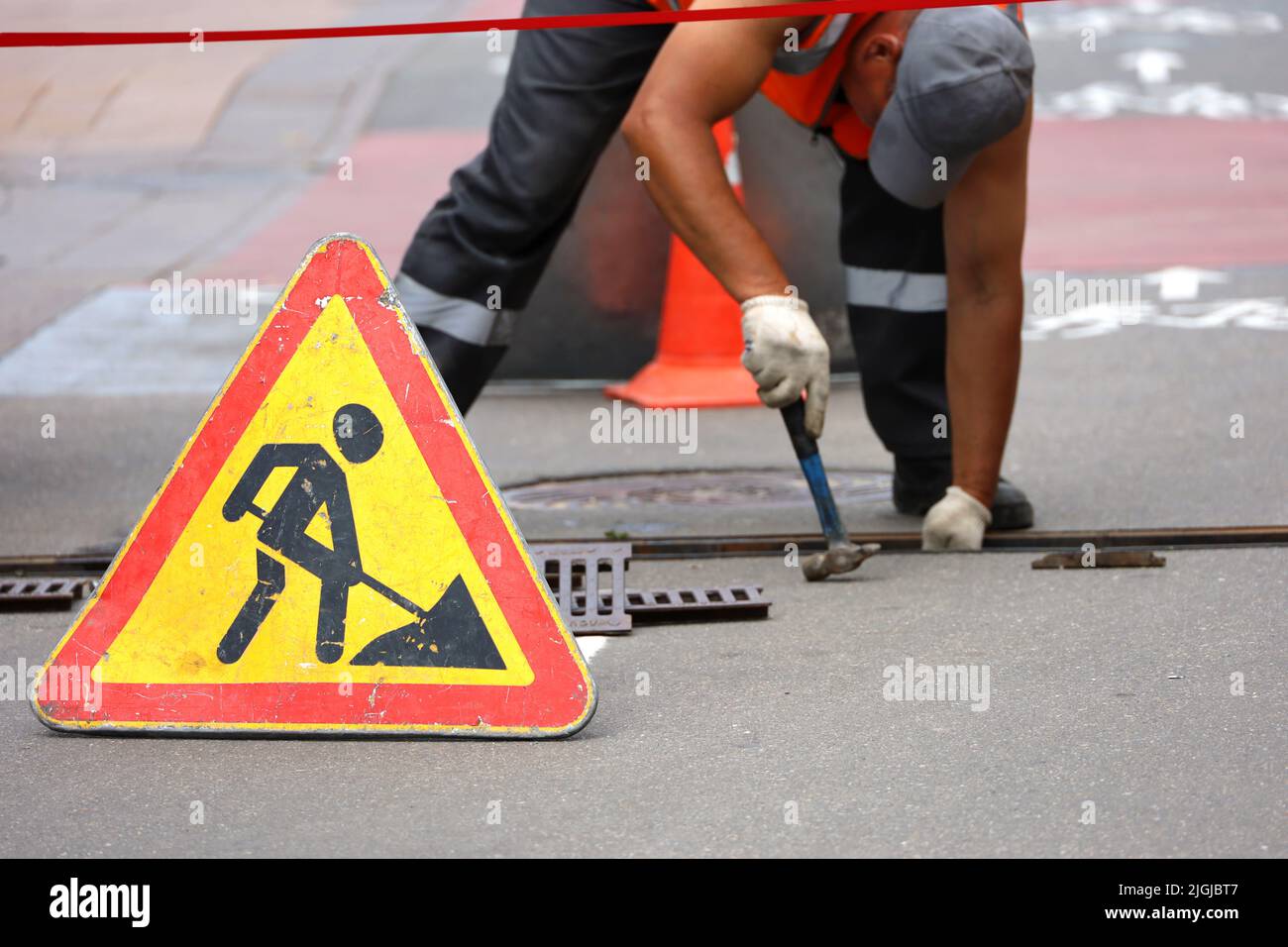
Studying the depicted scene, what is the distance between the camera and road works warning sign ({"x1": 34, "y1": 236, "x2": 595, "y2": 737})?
3264 mm

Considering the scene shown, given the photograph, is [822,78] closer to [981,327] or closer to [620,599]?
[981,327]

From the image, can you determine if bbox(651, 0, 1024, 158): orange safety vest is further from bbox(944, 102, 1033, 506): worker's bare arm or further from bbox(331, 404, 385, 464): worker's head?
bbox(331, 404, 385, 464): worker's head

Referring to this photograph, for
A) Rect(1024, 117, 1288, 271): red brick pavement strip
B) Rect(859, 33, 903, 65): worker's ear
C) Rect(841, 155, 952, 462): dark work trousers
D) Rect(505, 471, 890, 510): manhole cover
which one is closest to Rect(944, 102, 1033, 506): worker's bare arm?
Rect(841, 155, 952, 462): dark work trousers

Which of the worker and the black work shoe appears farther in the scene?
the black work shoe

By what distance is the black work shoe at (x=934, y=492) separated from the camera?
502 centimetres

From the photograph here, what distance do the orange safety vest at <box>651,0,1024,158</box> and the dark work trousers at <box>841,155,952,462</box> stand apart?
158 mm

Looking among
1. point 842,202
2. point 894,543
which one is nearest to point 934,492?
point 894,543

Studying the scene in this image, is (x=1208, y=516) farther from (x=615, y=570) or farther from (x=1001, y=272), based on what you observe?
(x=615, y=570)

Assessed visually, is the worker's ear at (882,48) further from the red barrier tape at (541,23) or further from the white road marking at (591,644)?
the white road marking at (591,644)

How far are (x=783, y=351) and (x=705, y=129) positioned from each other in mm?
508

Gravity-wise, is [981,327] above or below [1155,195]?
below

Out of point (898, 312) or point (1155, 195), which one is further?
point (1155, 195)

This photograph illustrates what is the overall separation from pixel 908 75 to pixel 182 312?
570 cm

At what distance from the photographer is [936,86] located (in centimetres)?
436
